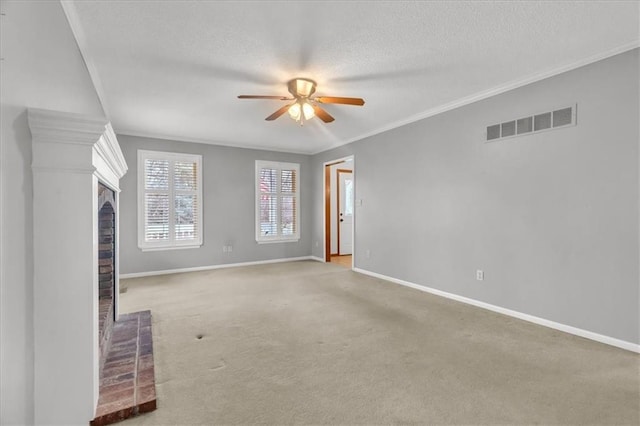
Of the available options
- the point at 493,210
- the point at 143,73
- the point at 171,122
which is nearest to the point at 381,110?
the point at 493,210

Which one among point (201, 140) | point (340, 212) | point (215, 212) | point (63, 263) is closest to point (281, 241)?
point (215, 212)

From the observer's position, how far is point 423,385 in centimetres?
196

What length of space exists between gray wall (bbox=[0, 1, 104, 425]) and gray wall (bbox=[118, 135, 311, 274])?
3979mm

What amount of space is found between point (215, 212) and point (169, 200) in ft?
2.70

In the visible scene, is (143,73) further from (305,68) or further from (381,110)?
(381,110)

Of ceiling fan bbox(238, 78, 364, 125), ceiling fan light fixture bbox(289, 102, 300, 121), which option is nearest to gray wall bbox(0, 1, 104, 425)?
ceiling fan bbox(238, 78, 364, 125)

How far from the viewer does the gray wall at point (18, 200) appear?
1125mm

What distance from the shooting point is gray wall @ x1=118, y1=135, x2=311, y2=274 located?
16.7 feet

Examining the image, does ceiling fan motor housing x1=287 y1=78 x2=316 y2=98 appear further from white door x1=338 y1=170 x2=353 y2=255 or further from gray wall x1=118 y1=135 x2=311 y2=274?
white door x1=338 y1=170 x2=353 y2=255

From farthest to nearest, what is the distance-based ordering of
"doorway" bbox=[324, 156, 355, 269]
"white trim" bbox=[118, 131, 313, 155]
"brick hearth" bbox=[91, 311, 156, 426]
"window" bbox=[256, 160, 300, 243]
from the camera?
"doorway" bbox=[324, 156, 355, 269]
"window" bbox=[256, 160, 300, 243]
"white trim" bbox=[118, 131, 313, 155]
"brick hearth" bbox=[91, 311, 156, 426]

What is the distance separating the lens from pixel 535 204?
3.02m

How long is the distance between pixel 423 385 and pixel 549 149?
8.27 feet

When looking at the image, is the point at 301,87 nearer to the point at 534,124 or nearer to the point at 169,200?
the point at 534,124

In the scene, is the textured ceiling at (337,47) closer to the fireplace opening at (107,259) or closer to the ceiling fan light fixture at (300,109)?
the ceiling fan light fixture at (300,109)
